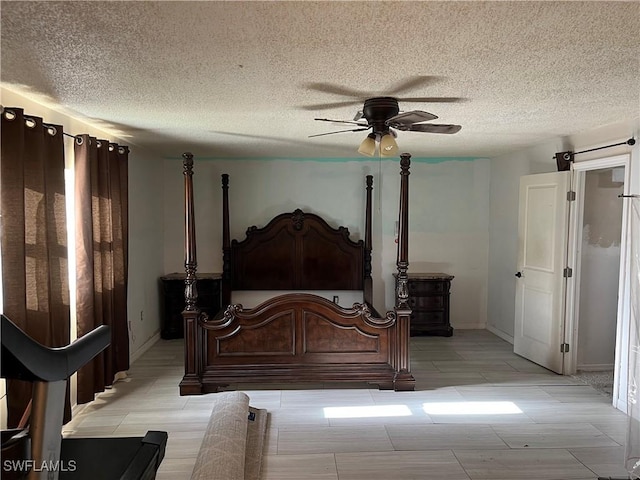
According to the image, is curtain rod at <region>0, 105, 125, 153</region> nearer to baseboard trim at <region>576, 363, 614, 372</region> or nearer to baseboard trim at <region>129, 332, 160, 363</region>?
baseboard trim at <region>129, 332, 160, 363</region>

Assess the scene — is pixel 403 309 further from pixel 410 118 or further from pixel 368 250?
pixel 368 250

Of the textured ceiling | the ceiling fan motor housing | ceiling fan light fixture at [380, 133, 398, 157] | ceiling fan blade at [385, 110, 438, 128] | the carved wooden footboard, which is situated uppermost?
the textured ceiling

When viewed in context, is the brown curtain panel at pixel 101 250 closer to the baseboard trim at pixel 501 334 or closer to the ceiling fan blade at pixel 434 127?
the ceiling fan blade at pixel 434 127

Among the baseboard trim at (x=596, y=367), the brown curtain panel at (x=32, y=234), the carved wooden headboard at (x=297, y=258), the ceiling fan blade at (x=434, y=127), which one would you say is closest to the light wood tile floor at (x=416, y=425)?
the baseboard trim at (x=596, y=367)

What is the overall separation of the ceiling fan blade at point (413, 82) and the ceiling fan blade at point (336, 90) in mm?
182

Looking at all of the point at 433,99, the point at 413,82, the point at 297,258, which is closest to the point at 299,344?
the point at 297,258

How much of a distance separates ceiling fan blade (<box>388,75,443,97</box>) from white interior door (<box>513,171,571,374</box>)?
242 cm

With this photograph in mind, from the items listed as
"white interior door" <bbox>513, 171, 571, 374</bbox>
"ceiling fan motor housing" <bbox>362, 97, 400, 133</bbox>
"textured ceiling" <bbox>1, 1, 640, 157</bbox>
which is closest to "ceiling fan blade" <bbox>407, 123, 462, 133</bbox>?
"textured ceiling" <bbox>1, 1, 640, 157</bbox>

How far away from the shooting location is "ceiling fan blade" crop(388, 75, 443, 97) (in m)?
2.42

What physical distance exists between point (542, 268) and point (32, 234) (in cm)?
429

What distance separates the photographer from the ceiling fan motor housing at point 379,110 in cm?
281

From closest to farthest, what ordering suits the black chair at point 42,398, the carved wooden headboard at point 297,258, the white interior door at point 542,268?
the black chair at point 42,398 → the white interior door at point 542,268 → the carved wooden headboard at point 297,258

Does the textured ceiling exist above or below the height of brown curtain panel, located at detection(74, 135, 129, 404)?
above

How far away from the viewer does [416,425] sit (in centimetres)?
331
